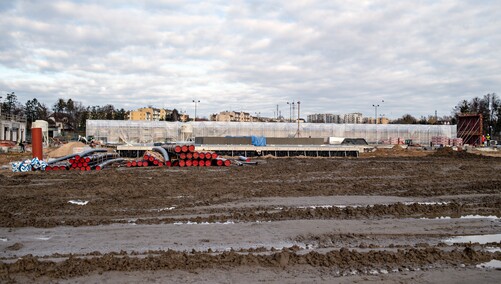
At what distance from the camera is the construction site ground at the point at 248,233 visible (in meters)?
6.47

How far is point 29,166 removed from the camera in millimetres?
22578

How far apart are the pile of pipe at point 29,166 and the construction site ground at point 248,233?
6579 mm

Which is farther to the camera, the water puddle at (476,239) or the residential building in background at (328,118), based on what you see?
the residential building in background at (328,118)

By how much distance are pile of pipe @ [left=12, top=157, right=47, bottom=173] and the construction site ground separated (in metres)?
6.58

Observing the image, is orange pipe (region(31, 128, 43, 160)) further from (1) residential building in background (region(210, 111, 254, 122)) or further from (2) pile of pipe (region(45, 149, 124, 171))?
(1) residential building in background (region(210, 111, 254, 122))

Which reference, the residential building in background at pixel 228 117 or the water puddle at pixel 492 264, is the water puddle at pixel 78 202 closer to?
the water puddle at pixel 492 264

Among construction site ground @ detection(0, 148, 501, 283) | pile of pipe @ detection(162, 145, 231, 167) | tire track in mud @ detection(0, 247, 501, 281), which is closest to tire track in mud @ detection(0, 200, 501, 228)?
construction site ground @ detection(0, 148, 501, 283)

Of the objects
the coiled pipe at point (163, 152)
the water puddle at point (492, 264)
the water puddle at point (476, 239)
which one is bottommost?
the water puddle at point (476, 239)

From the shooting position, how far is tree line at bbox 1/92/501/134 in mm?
Answer: 98438

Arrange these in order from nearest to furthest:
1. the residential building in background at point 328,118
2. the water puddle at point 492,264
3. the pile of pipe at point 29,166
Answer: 1. the water puddle at point 492,264
2. the pile of pipe at point 29,166
3. the residential building in background at point 328,118

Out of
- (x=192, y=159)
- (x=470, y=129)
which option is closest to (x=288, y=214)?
(x=192, y=159)

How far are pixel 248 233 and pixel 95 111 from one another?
114758 mm

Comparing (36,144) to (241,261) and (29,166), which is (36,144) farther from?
(241,261)

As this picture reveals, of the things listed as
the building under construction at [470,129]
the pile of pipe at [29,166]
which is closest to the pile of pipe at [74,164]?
the pile of pipe at [29,166]
